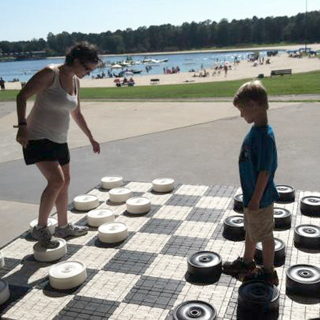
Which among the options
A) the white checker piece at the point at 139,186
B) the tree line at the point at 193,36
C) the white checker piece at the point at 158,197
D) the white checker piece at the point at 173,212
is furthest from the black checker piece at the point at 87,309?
the tree line at the point at 193,36

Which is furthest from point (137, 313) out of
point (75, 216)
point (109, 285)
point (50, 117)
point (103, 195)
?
point (103, 195)

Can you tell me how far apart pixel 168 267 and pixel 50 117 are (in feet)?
5.65

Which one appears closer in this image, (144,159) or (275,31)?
(144,159)

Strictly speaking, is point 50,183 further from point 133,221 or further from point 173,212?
point 173,212

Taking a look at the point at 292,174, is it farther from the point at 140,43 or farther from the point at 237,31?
the point at 140,43

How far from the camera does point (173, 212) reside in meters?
4.92

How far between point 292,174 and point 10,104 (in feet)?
47.0

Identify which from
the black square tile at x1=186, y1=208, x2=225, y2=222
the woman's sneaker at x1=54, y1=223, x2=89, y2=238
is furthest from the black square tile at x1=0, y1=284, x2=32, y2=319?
the black square tile at x1=186, y1=208, x2=225, y2=222

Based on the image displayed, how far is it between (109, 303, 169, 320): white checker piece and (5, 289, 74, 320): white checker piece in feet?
1.45

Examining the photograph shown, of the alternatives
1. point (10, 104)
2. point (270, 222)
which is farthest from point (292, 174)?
point (10, 104)

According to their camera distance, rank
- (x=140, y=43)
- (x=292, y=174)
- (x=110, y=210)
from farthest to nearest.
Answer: (x=140, y=43) → (x=292, y=174) → (x=110, y=210)

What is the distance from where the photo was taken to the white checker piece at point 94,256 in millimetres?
3770

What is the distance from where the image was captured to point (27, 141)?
3.68 metres

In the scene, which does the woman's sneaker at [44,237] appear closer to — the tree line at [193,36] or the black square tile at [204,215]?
the black square tile at [204,215]
